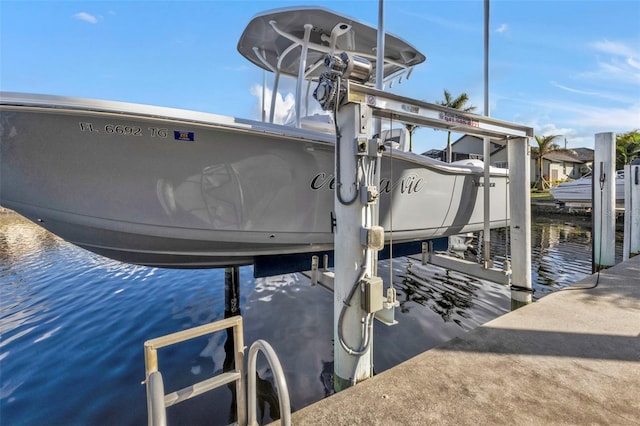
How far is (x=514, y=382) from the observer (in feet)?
6.95

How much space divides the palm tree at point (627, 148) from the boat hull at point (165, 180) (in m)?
26.4

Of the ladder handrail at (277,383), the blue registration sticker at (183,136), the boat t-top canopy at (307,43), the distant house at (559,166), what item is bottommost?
the ladder handrail at (277,383)

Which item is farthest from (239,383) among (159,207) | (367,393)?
(159,207)

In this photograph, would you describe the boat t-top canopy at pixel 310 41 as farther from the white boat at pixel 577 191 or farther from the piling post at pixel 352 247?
the white boat at pixel 577 191

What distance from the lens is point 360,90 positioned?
96.0 inches

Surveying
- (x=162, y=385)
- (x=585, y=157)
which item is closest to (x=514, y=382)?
(x=162, y=385)

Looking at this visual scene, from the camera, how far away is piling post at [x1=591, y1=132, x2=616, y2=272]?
5.01m

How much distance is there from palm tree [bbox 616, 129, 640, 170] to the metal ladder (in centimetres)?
2850

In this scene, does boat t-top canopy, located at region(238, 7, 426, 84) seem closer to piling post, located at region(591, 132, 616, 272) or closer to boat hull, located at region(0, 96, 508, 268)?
boat hull, located at region(0, 96, 508, 268)

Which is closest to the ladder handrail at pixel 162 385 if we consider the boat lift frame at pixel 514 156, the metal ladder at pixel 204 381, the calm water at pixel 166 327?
the metal ladder at pixel 204 381

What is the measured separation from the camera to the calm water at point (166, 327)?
122 inches

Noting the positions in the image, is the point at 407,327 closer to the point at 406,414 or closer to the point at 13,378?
the point at 406,414

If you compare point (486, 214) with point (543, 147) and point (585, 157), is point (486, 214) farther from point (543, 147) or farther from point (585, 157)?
point (585, 157)

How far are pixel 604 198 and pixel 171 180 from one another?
6561mm
